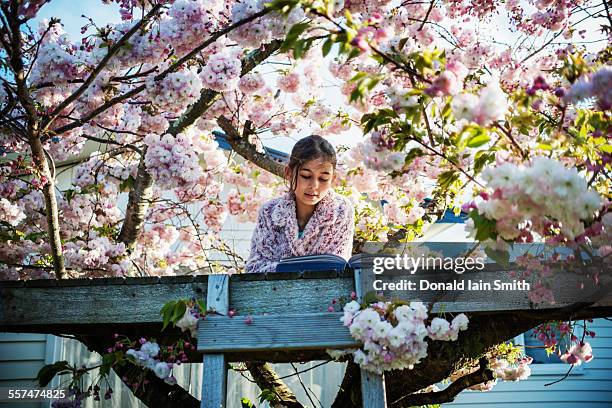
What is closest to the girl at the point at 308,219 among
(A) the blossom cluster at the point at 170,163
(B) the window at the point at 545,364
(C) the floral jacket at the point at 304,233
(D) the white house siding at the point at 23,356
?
(C) the floral jacket at the point at 304,233

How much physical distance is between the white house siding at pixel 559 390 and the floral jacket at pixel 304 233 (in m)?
4.18

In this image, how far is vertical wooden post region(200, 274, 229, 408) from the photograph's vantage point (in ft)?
7.79

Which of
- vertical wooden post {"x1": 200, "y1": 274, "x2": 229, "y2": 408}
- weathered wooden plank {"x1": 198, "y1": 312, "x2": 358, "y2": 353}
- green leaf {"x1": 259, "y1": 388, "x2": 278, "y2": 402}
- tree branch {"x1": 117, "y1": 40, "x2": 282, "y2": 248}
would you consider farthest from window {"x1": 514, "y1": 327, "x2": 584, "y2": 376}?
vertical wooden post {"x1": 200, "y1": 274, "x2": 229, "y2": 408}

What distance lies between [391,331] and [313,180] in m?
1.47

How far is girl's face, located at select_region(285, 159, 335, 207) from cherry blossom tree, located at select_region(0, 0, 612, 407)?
1.20 feet

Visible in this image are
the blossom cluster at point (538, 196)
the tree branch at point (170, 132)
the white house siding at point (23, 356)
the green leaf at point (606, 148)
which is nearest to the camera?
the blossom cluster at point (538, 196)

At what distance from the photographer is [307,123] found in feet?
17.7

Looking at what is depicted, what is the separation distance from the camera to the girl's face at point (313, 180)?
3508mm

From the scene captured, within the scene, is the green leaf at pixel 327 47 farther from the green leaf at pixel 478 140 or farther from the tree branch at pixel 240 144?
the tree branch at pixel 240 144

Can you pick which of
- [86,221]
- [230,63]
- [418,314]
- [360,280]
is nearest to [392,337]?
[418,314]

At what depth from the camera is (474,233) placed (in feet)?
5.90

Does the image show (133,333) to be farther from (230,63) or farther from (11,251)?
(11,251)

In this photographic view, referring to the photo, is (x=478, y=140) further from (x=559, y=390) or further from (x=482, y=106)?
(x=559, y=390)

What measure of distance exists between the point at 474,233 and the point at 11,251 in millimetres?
3728
